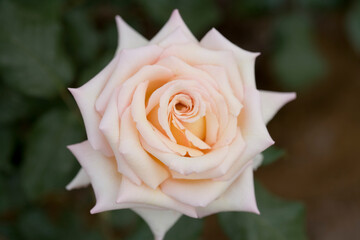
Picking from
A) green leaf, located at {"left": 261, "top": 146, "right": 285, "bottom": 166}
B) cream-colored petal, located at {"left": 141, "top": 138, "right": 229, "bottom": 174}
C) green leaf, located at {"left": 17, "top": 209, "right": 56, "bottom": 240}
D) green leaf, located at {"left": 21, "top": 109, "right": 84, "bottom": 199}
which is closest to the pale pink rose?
cream-colored petal, located at {"left": 141, "top": 138, "right": 229, "bottom": 174}

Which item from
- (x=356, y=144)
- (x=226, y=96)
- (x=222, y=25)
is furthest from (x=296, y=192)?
(x=226, y=96)

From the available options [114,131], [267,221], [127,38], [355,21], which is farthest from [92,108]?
[355,21]

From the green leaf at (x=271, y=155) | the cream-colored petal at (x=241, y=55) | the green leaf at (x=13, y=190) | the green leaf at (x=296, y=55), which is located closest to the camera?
the cream-colored petal at (x=241, y=55)

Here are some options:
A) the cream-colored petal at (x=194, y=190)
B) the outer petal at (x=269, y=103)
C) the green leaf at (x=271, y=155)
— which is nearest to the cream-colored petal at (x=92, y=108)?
the cream-colored petal at (x=194, y=190)

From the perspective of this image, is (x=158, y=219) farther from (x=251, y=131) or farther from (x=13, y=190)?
(x=13, y=190)

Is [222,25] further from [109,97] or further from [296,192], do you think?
[109,97]

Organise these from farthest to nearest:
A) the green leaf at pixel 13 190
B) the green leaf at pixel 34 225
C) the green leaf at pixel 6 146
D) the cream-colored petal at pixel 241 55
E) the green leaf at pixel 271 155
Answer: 1. the green leaf at pixel 34 225
2. the green leaf at pixel 13 190
3. the green leaf at pixel 6 146
4. the green leaf at pixel 271 155
5. the cream-colored petal at pixel 241 55

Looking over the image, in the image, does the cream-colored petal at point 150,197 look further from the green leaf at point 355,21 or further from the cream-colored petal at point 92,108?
the green leaf at point 355,21
